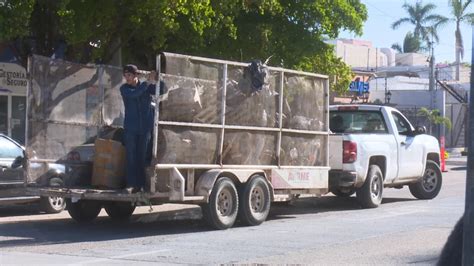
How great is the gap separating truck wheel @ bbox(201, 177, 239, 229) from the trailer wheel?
83.8 inches

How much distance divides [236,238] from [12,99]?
500 inches

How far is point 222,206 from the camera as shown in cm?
1205

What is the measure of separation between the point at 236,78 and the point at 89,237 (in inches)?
132

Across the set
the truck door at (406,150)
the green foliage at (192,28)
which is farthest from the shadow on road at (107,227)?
the green foliage at (192,28)

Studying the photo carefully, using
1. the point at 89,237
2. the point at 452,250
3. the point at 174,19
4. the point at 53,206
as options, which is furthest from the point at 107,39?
the point at 452,250

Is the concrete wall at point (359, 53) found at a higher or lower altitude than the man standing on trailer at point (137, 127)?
higher

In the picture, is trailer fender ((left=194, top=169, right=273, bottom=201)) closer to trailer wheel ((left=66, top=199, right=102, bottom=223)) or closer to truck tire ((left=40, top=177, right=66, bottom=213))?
trailer wheel ((left=66, top=199, right=102, bottom=223))

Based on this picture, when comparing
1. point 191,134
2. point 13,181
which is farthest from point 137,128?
point 13,181

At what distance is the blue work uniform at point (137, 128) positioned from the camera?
11.6 meters

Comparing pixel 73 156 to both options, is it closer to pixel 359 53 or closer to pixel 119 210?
pixel 119 210

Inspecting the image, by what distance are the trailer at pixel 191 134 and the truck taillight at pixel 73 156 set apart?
0.05ft

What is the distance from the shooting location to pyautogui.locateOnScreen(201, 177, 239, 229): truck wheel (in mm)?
11758

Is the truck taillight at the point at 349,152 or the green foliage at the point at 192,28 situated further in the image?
the green foliage at the point at 192,28

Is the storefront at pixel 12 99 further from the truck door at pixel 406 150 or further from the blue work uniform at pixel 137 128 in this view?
the blue work uniform at pixel 137 128
